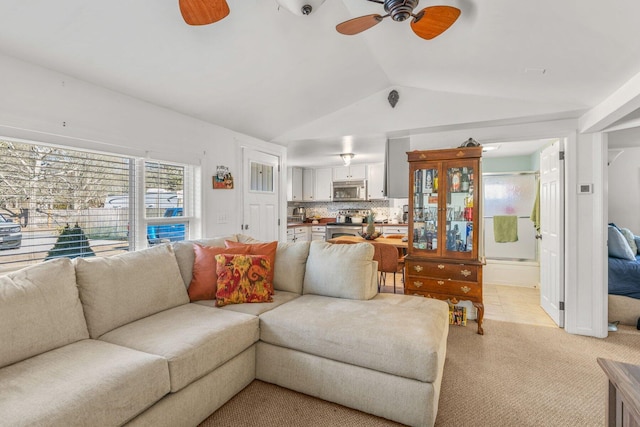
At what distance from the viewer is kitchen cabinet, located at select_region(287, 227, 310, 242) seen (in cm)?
610

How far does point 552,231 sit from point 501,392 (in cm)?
210

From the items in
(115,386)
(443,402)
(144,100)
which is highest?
(144,100)

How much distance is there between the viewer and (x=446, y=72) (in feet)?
9.19

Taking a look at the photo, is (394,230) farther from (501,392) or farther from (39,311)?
(39,311)

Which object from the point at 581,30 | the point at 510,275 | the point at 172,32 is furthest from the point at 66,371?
the point at 510,275

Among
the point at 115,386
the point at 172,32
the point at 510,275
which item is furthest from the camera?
the point at 510,275

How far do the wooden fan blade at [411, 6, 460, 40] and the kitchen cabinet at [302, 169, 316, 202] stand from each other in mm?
5420

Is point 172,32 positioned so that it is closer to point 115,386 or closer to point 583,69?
point 115,386

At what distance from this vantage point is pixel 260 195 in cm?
411

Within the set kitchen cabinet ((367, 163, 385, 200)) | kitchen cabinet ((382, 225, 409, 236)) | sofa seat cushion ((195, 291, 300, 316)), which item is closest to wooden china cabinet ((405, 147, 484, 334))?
sofa seat cushion ((195, 291, 300, 316))

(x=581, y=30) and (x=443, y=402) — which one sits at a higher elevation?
(x=581, y=30)

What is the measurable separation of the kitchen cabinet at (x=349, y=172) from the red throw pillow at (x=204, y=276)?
4538 mm

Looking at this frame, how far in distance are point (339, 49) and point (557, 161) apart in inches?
98.9

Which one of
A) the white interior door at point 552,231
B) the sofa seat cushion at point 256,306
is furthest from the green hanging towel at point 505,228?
the sofa seat cushion at point 256,306
